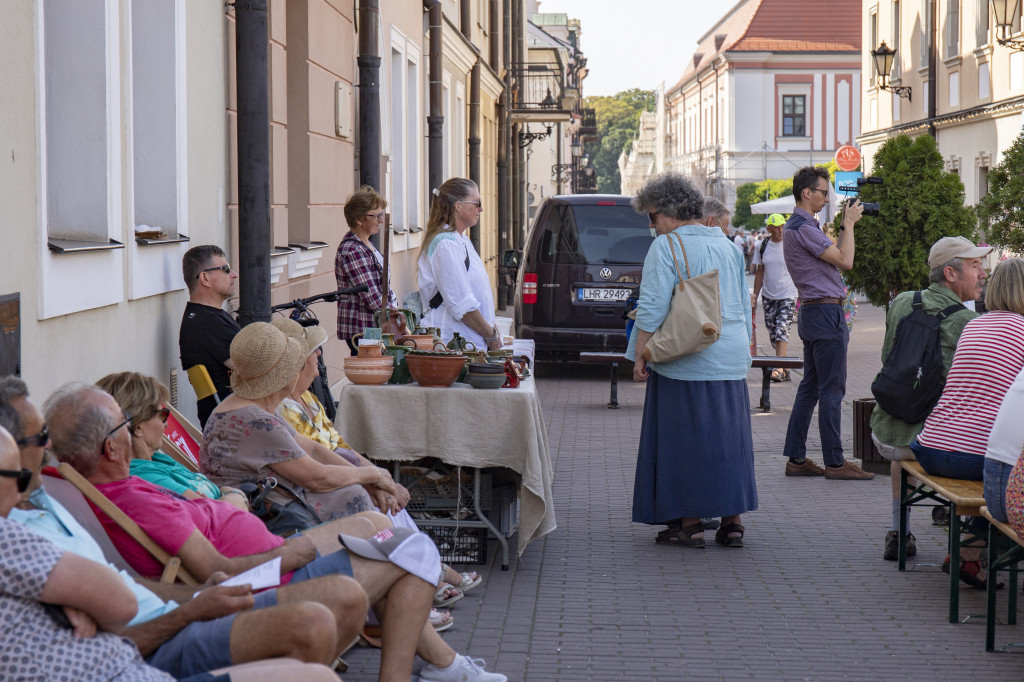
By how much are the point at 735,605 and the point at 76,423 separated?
319 centimetres

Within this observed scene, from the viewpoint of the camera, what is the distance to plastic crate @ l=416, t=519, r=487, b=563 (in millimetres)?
6043

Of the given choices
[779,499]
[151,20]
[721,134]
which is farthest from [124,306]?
[721,134]

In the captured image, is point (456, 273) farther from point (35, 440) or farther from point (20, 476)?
point (20, 476)

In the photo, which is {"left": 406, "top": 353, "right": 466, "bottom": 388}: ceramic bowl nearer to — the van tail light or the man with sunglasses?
the man with sunglasses

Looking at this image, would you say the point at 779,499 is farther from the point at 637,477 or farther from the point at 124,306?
the point at 124,306

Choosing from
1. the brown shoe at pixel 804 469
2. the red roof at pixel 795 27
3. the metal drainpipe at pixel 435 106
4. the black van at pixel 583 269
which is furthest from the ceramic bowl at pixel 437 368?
the red roof at pixel 795 27

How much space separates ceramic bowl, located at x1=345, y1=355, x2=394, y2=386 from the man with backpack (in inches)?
96.0

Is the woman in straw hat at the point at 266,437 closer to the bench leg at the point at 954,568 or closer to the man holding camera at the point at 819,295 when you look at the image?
the bench leg at the point at 954,568

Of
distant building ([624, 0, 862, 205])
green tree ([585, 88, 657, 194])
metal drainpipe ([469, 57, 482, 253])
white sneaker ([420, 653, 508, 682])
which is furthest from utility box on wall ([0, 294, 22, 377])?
green tree ([585, 88, 657, 194])

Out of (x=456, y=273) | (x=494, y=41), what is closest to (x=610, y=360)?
(x=456, y=273)

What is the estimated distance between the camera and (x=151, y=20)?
6.38m

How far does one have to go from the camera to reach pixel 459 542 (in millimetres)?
6121

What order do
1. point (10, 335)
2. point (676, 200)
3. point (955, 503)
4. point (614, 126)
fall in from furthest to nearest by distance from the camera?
point (614, 126), point (676, 200), point (955, 503), point (10, 335)

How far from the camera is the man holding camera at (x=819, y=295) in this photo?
8195 mm
